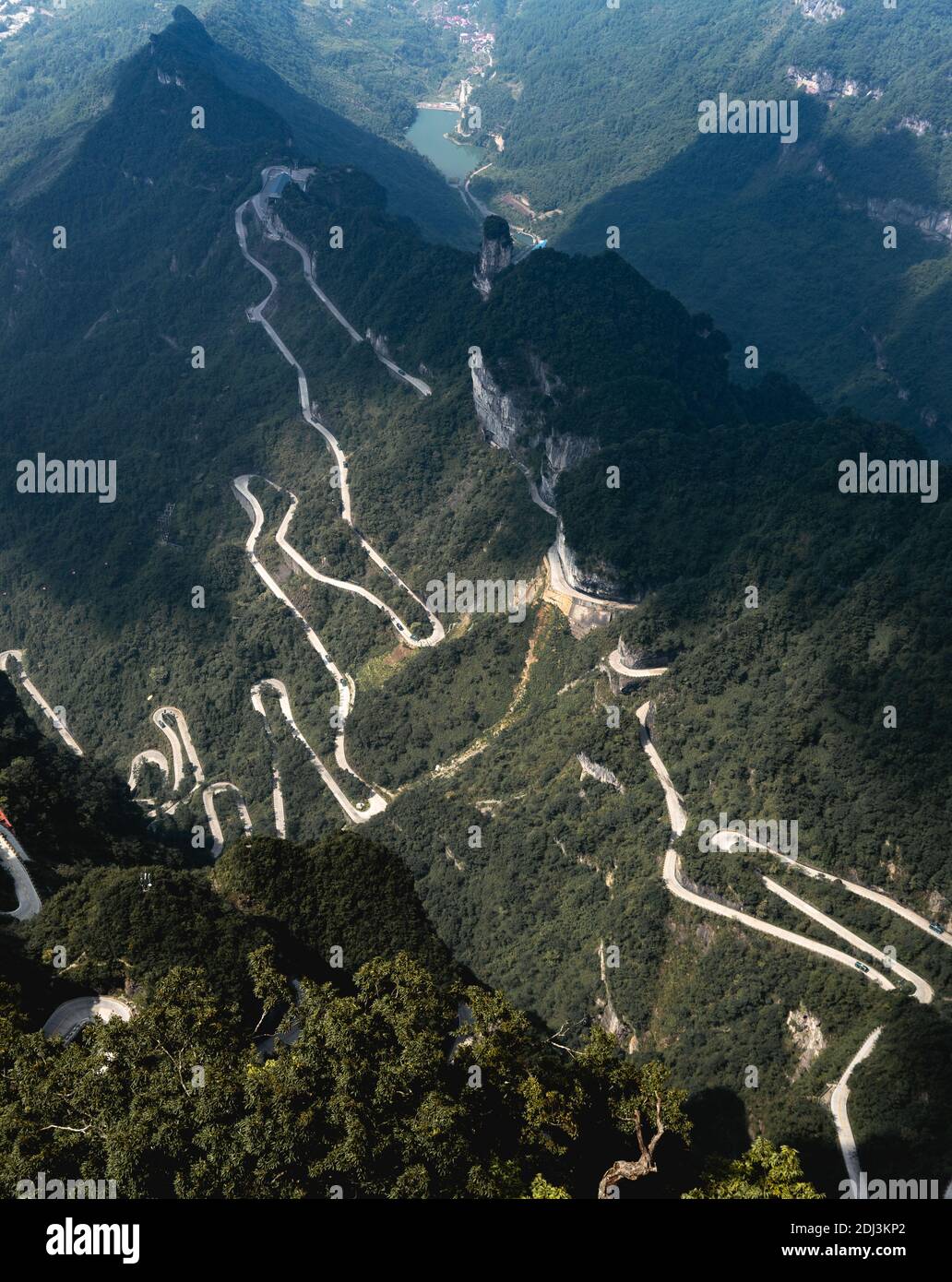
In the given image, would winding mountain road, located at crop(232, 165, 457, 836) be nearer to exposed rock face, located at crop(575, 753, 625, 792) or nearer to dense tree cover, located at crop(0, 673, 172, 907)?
exposed rock face, located at crop(575, 753, 625, 792)

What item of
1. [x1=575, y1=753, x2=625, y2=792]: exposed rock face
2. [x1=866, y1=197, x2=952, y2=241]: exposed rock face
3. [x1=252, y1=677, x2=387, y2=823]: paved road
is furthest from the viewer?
[x1=866, y1=197, x2=952, y2=241]: exposed rock face

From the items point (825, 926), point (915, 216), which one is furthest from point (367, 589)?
point (915, 216)

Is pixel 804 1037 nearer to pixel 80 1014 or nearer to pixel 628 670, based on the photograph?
pixel 628 670


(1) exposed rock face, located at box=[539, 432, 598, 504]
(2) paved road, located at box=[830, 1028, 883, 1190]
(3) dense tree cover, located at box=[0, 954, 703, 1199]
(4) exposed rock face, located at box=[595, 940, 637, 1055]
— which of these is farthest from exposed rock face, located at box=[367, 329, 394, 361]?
(3) dense tree cover, located at box=[0, 954, 703, 1199]

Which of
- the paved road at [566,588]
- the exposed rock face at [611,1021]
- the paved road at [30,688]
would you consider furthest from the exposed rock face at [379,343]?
the exposed rock face at [611,1021]

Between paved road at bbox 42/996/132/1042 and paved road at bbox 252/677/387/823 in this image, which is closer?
paved road at bbox 42/996/132/1042

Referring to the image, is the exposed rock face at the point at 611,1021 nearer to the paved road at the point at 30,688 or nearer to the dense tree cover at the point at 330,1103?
the dense tree cover at the point at 330,1103
